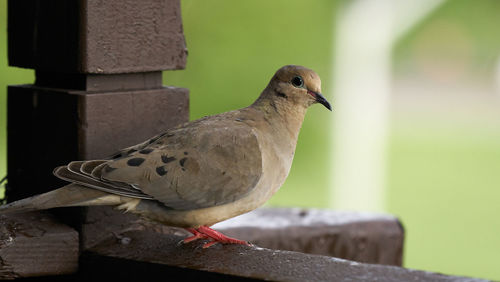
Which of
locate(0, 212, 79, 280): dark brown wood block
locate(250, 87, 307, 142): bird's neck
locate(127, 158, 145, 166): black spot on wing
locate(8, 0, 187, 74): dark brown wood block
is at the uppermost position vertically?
locate(8, 0, 187, 74): dark brown wood block

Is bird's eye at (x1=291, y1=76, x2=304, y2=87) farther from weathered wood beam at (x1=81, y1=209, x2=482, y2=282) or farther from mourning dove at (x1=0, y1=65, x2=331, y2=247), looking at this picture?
weathered wood beam at (x1=81, y1=209, x2=482, y2=282)

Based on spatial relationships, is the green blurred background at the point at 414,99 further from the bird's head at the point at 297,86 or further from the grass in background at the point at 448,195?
the bird's head at the point at 297,86

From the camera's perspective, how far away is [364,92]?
551 inches

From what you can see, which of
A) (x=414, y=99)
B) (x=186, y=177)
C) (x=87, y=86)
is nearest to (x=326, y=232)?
(x=186, y=177)

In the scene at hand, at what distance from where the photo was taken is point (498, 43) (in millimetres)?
13961

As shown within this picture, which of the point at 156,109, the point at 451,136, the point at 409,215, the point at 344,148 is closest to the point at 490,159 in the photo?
the point at 451,136

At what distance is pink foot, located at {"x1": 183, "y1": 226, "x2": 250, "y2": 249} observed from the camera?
265 cm

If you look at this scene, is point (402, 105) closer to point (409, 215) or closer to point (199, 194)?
point (409, 215)

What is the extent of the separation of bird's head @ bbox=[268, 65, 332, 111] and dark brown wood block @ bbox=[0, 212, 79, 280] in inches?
29.1

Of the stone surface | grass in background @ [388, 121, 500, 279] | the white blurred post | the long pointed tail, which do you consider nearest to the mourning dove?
the long pointed tail

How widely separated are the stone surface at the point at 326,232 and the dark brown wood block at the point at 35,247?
0.88 m

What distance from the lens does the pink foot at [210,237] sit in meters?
2.65

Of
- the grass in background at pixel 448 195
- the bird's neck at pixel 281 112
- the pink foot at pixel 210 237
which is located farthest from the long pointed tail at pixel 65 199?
the grass in background at pixel 448 195

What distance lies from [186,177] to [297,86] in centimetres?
48
